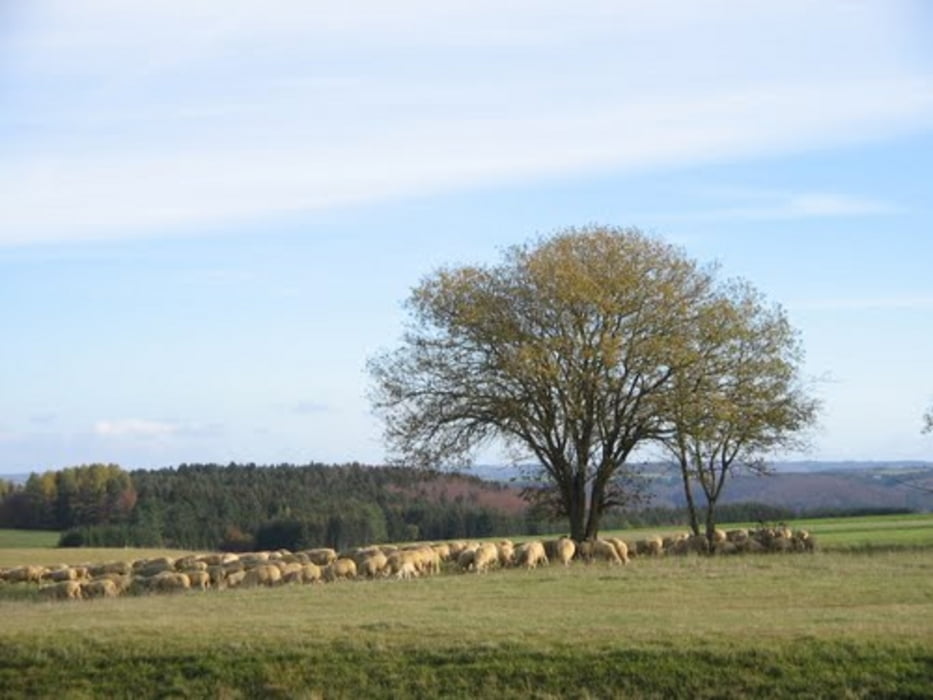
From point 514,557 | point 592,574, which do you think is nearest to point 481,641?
point 592,574

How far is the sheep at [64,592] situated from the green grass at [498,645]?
4603 millimetres

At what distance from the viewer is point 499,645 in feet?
72.4

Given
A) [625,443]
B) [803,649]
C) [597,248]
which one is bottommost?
[803,649]

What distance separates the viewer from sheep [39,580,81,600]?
33906 millimetres

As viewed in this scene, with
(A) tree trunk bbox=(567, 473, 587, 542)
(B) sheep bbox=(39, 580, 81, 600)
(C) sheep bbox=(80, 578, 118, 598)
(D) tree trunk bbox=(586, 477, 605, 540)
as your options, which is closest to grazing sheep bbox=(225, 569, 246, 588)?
(C) sheep bbox=(80, 578, 118, 598)

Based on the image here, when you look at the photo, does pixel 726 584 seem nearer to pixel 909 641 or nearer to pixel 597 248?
pixel 909 641

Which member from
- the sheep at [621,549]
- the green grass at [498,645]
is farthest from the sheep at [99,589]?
the sheep at [621,549]

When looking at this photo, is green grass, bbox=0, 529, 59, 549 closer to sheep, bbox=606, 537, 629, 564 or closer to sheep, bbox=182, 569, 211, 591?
sheep, bbox=182, 569, 211, 591

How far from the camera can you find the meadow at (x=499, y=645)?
809 inches

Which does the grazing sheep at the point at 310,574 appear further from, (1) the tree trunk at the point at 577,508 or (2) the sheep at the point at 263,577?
(1) the tree trunk at the point at 577,508

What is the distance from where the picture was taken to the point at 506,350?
148 ft

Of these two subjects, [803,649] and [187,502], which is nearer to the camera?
[803,649]

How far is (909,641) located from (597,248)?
2598cm

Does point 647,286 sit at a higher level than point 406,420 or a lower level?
higher
